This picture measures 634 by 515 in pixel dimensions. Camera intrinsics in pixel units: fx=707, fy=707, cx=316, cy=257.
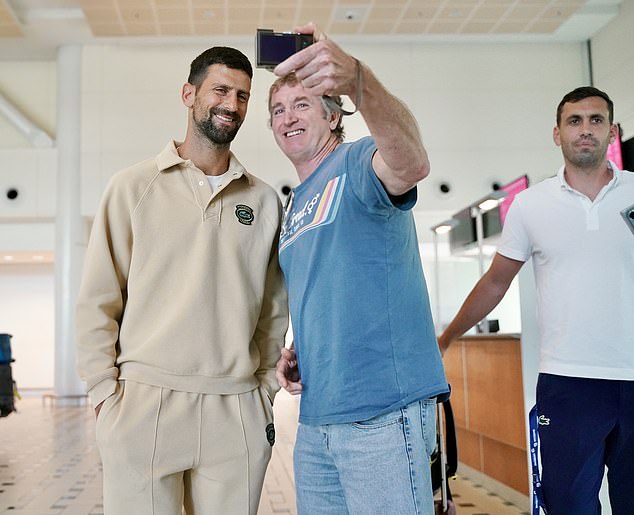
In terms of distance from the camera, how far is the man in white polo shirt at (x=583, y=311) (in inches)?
92.1

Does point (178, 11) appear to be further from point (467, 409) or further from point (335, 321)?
point (335, 321)

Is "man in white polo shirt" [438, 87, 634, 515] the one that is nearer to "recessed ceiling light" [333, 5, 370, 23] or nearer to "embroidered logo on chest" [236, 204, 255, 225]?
"embroidered logo on chest" [236, 204, 255, 225]

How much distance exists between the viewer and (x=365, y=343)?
5.80 ft

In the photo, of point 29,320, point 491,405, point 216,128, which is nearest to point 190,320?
point 216,128

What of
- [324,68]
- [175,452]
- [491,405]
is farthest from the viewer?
[491,405]

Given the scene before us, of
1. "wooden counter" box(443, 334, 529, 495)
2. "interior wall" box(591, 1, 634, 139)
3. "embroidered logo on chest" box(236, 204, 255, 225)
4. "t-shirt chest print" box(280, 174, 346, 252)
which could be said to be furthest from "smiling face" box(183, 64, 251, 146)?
"interior wall" box(591, 1, 634, 139)

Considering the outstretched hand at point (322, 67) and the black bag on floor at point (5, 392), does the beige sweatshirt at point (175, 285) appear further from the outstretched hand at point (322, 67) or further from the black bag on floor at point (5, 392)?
the black bag on floor at point (5, 392)

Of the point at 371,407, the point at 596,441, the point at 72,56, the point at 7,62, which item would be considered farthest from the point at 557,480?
the point at 7,62

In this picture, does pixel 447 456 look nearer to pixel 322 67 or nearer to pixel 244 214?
pixel 244 214

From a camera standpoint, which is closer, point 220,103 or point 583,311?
point 220,103

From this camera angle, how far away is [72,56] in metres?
14.5

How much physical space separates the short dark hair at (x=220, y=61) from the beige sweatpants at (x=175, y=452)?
101 cm

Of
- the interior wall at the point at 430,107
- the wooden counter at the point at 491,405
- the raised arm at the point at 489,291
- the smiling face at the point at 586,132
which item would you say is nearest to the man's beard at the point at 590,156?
the smiling face at the point at 586,132

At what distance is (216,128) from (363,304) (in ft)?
2.78
